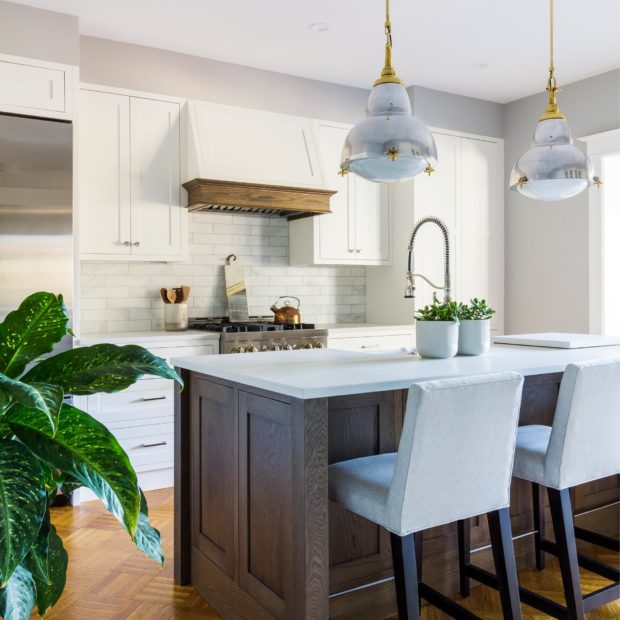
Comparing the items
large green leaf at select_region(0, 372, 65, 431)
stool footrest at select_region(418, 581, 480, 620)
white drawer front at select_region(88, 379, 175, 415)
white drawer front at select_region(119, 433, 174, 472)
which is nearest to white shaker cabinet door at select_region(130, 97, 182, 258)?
white drawer front at select_region(88, 379, 175, 415)

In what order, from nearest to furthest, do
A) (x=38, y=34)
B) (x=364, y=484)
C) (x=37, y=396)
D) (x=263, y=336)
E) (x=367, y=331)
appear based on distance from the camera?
(x=37, y=396)
(x=364, y=484)
(x=38, y=34)
(x=263, y=336)
(x=367, y=331)

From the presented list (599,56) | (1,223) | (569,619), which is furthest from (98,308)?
(599,56)

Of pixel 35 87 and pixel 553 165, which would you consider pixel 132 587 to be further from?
pixel 35 87

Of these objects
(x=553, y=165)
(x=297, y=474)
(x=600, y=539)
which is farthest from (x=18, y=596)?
(x=553, y=165)

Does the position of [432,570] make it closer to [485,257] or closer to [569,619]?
[569,619]

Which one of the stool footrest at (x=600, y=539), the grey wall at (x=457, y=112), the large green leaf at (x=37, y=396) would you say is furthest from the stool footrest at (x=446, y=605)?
the grey wall at (x=457, y=112)

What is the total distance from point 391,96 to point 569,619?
75.2 inches

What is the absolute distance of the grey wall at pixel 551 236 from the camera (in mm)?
4980

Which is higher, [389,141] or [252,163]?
[252,163]

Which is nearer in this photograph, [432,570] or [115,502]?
[115,502]

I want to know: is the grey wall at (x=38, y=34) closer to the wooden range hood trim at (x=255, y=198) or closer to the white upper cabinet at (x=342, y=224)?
the wooden range hood trim at (x=255, y=198)

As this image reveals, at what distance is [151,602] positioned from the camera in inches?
102

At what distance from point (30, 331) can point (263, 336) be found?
2894 millimetres

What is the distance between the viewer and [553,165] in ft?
8.86
